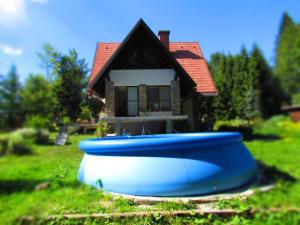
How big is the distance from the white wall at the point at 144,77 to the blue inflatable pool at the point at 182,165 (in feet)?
25.2

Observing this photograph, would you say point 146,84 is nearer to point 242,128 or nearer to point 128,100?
point 128,100

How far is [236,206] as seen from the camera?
8.54ft

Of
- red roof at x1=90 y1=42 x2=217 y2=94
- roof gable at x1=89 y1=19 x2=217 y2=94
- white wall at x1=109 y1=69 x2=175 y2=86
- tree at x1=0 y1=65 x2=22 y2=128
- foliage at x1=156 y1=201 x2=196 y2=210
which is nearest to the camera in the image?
tree at x1=0 y1=65 x2=22 y2=128

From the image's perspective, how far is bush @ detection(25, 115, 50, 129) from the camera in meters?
1.51

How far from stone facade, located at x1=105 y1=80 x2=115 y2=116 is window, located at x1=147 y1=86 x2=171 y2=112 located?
60.1 inches

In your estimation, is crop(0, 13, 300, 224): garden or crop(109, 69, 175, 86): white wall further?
crop(109, 69, 175, 86): white wall

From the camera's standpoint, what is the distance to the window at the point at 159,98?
10.9 metres

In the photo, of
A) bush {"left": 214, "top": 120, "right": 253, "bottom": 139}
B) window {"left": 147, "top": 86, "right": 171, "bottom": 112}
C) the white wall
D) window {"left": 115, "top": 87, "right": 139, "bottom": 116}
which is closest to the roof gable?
the white wall

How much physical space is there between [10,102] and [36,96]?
0.60 feet

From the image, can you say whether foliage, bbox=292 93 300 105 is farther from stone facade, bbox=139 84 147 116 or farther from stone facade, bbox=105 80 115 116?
stone facade, bbox=105 80 115 116

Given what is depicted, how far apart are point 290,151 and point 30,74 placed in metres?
3.55

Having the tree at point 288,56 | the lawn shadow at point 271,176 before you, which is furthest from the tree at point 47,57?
the tree at point 288,56

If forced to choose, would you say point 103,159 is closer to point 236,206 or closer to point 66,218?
point 66,218

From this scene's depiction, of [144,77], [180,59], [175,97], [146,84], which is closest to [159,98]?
[175,97]
